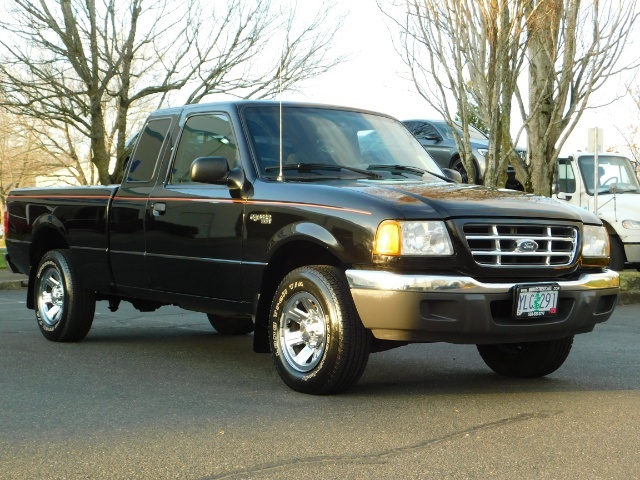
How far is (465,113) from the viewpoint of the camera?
49.0 feet

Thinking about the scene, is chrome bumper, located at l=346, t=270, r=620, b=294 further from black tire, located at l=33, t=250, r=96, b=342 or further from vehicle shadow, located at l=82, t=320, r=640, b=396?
black tire, located at l=33, t=250, r=96, b=342

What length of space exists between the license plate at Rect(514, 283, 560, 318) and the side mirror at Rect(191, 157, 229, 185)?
2.07 meters

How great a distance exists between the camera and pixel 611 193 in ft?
52.7

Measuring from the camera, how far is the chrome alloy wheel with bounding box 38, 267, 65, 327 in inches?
336

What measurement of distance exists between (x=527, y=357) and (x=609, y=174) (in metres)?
10.7

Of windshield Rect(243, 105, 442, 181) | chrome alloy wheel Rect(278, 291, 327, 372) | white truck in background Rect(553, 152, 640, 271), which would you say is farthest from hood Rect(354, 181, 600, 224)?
white truck in background Rect(553, 152, 640, 271)

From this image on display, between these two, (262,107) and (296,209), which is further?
(262,107)

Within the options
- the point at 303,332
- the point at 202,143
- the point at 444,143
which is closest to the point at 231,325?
the point at 202,143

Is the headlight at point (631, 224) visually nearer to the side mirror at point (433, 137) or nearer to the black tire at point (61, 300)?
the side mirror at point (433, 137)

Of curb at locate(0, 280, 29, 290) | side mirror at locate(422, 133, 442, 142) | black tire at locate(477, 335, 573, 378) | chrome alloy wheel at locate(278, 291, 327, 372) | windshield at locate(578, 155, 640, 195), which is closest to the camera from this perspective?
chrome alloy wheel at locate(278, 291, 327, 372)

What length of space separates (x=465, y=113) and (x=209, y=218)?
870 cm

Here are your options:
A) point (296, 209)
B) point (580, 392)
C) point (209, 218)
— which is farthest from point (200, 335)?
point (580, 392)

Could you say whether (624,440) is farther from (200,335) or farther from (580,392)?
(200,335)

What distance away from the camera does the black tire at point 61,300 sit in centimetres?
833
